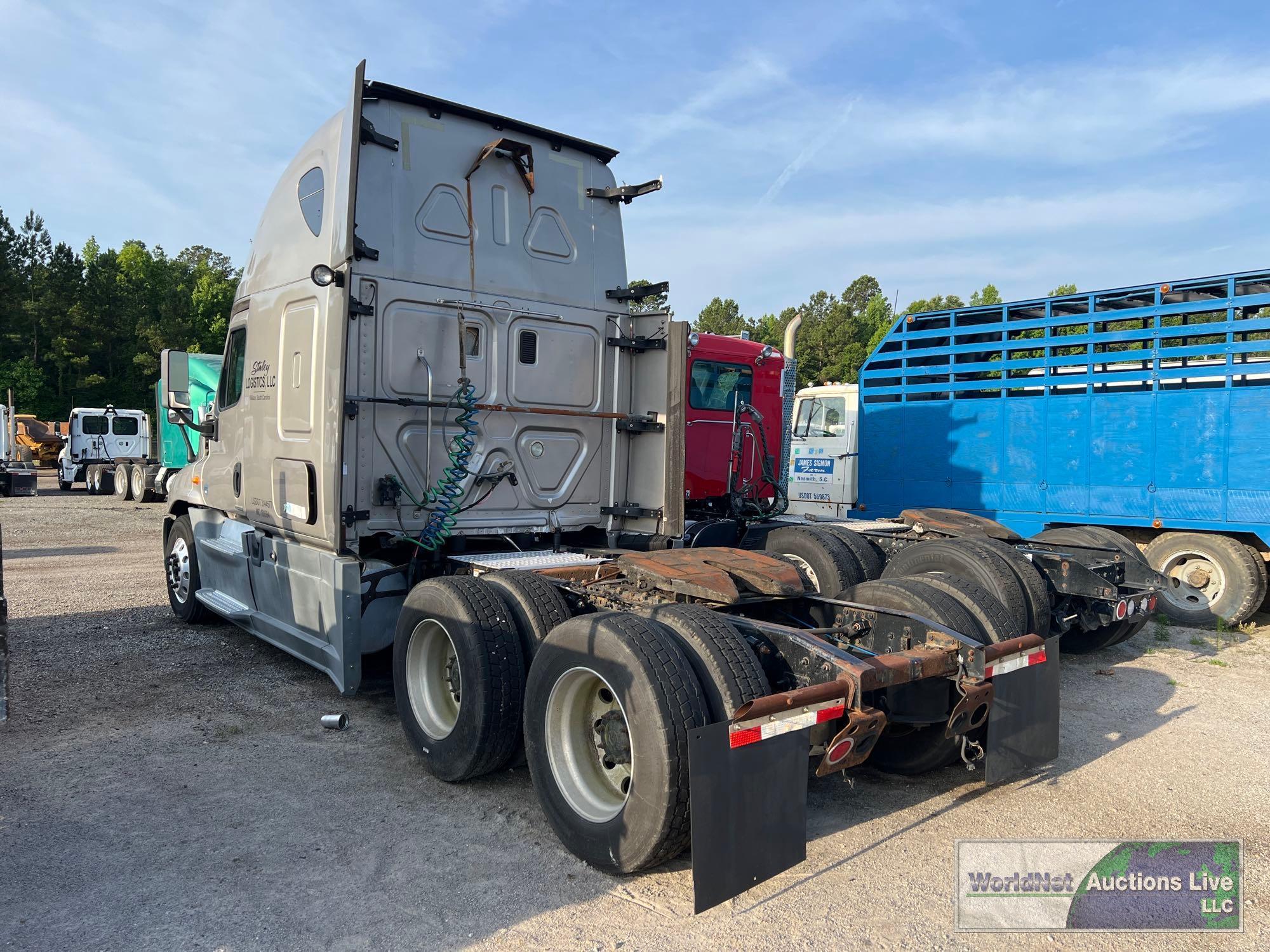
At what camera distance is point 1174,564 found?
26.9ft

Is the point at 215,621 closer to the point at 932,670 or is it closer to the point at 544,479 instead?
the point at 544,479

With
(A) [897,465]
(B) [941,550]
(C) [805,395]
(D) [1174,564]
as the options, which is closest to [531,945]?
(B) [941,550]

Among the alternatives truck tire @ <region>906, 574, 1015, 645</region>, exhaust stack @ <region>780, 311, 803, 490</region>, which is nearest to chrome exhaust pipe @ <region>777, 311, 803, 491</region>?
exhaust stack @ <region>780, 311, 803, 490</region>

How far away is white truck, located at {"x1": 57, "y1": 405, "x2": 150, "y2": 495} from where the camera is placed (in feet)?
79.9

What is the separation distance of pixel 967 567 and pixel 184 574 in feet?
20.8

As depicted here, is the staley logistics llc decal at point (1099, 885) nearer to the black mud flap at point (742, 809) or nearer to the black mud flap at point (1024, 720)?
the black mud flap at point (1024, 720)

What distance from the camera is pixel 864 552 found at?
603cm

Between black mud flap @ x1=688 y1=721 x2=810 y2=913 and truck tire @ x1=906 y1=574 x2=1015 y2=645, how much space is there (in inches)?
60.0

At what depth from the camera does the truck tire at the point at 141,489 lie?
21.1 m

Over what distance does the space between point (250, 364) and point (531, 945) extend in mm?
4783

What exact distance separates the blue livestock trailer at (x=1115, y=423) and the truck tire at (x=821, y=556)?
157 inches

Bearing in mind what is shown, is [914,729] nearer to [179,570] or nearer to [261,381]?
[261,381]

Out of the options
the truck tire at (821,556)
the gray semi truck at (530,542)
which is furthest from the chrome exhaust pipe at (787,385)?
the truck tire at (821,556)

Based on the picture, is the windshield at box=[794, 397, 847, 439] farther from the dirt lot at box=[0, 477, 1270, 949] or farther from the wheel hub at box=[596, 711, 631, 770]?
the wheel hub at box=[596, 711, 631, 770]
